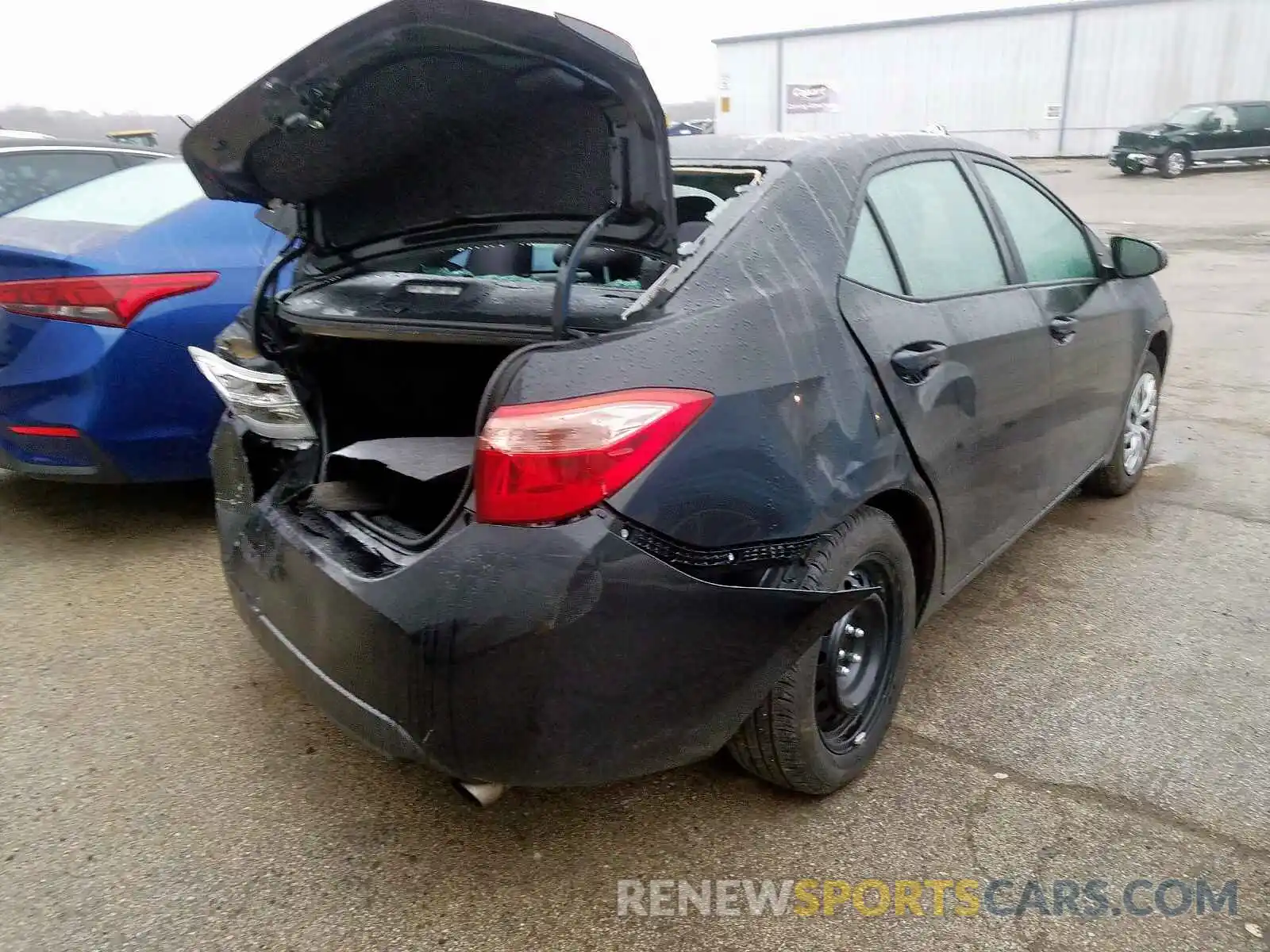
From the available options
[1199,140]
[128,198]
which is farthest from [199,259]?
[1199,140]

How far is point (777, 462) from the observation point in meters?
2.00

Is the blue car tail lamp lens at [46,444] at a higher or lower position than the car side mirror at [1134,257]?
lower

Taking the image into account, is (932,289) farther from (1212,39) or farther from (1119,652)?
(1212,39)

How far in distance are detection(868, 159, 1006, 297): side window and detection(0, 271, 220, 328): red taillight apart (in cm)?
274

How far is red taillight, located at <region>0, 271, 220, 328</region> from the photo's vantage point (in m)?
3.57

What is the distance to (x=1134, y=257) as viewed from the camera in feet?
12.1

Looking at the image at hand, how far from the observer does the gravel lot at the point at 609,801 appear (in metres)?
2.06

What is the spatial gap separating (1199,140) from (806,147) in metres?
27.0

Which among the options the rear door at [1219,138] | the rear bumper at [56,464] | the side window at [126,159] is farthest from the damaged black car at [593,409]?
the rear door at [1219,138]

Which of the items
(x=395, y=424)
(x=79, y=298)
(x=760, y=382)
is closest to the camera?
(x=760, y=382)

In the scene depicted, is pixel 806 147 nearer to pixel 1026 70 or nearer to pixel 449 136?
pixel 449 136

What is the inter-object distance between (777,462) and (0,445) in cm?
326

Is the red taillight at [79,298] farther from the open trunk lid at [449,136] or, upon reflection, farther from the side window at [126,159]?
the side window at [126,159]

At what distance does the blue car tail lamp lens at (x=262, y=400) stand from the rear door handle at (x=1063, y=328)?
234 centimetres
